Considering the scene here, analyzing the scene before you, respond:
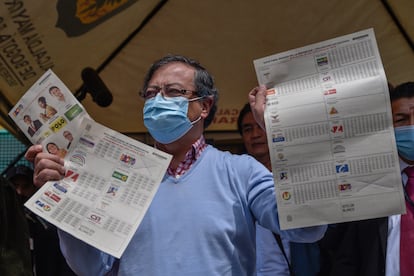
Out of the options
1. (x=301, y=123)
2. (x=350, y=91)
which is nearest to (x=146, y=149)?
(x=301, y=123)

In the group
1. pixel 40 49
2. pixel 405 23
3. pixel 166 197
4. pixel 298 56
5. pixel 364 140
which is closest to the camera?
pixel 364 140

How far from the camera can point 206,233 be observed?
1369 millimetres

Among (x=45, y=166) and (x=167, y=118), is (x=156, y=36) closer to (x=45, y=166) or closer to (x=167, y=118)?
(x=167, y=118)

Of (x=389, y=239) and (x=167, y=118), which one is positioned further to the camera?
(x=389, y=239)

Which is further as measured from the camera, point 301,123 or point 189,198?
point 189,198

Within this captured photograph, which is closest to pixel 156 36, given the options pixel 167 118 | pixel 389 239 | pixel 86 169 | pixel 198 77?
pixel 198 77

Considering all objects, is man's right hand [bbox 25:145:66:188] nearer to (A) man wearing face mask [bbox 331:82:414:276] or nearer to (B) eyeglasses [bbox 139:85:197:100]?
(B) eyeglasses [bbox 139:85:197:100]

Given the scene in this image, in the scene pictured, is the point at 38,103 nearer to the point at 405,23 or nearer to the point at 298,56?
the point at 298,56

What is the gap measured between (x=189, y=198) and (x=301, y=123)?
39cm

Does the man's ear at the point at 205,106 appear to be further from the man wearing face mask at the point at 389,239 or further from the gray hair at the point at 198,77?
the man wearing face mask at the point at 389,239

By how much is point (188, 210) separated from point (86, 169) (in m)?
0.31

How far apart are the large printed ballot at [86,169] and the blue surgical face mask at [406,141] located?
0.84 m

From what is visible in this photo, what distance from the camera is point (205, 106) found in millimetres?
1675

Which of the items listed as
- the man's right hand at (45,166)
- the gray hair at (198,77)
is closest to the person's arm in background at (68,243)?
the man's right hand at (45,166)
